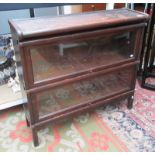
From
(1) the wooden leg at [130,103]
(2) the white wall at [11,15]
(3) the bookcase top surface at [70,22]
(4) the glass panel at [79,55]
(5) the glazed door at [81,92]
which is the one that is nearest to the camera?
(3) the bookcase top surface at [70,22]

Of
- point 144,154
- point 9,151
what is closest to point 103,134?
point 144,154

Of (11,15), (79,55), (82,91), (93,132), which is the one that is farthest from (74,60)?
(11,15)

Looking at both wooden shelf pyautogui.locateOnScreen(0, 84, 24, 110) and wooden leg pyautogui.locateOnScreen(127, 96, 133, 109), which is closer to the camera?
wooden shelf pyautogui.locateOnScreen(0, 84, 24, 110)

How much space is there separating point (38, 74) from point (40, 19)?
1.04 feet

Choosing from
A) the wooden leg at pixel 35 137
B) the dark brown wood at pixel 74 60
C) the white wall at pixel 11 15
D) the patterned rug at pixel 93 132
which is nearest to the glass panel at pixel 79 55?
the dark brown wood at pixel 74 60

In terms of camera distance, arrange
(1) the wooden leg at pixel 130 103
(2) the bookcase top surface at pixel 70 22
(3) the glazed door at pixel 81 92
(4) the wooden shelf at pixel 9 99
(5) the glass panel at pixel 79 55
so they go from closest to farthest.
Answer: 1. (2) the bookcase top surface at pixel 70 22
2. (5) the glass panel at pixel 79 55
3. (3) the glazed door at pixel 81 92
4. (4) the wooden shelf at pixel 9 99
5. (1) the wooden leg at pixel 130 103

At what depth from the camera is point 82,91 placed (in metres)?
1.36

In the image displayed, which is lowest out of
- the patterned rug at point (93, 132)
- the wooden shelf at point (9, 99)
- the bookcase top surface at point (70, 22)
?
the patterned rug at point (93, 132)

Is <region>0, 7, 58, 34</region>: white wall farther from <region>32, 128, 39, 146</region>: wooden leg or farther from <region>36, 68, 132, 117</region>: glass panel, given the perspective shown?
<region>32, 128, 39, 146</region>: wooden leg

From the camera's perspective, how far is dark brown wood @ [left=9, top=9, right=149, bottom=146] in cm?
102

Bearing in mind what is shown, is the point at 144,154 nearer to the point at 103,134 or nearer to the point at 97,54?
the point at 103,134

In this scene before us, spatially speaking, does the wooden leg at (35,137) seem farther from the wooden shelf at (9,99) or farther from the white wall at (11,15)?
the white wall at (11,15)

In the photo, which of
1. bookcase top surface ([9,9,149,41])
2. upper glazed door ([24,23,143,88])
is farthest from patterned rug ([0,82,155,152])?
bookcase top surface ([9,9,149,41])

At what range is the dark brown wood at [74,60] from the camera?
1.02 meters
